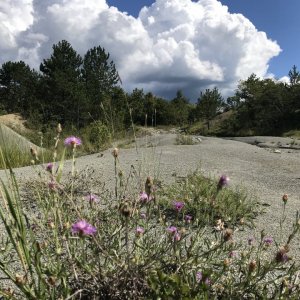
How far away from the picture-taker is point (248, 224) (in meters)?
3.42

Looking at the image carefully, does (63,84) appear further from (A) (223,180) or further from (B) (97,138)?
(A) (223,180)

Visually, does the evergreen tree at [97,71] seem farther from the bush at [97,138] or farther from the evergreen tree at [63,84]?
the bush at [97,138]

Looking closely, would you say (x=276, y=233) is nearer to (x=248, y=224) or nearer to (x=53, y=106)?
(x=248, y=224)

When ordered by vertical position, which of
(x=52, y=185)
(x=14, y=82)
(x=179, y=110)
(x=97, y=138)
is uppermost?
(x=14, y=82)

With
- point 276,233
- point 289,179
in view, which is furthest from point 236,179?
point 276,233

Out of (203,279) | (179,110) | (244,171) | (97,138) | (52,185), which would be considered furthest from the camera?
(179,110)

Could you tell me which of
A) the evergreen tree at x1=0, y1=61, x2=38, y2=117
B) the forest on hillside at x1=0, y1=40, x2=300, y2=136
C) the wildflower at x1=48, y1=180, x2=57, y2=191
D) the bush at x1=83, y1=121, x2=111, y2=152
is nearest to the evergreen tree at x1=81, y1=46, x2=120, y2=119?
the forest on hillside at x1=0, y1=40, x2=300, y2=136

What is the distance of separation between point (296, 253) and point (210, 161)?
4490 millimetres

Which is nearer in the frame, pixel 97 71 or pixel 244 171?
pixel 244 171

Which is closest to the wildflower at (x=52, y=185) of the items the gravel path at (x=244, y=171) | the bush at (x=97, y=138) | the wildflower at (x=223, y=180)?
the wildflower at (x=223, y=180)

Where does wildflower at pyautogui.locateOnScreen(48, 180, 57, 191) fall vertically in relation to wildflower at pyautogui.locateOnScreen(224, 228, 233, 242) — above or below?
above

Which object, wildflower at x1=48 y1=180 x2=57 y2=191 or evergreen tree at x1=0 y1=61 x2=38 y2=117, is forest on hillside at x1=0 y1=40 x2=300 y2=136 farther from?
wildflower at x1=48 y1=180 x2=57 y2=191

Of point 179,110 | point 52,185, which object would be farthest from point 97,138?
point 179,110

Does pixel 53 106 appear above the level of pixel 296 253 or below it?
above
